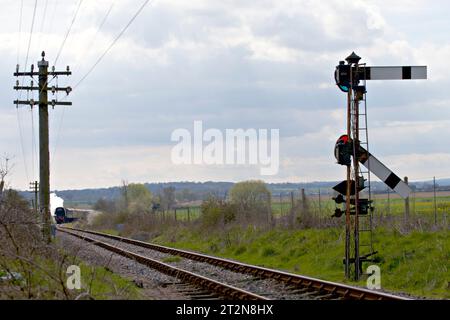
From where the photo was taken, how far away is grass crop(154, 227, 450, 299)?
15211mm

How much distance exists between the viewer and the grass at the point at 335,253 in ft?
49.9

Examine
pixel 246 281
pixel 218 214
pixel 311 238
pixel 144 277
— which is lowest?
pixel 144 277

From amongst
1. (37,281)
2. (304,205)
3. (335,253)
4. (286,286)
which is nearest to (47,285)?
(37,281)

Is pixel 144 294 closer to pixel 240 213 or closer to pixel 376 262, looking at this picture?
pixel 376 262

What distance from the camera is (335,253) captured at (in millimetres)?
19109

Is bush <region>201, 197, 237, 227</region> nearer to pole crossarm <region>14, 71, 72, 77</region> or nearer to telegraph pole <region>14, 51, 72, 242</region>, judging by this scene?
telegraph pole <region>14, 51, 72, 242</region>

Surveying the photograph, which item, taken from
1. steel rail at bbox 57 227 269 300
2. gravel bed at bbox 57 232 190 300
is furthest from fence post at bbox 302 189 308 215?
gravel bed at bbox 57 232 190 300

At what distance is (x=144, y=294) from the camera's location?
14.3 meters

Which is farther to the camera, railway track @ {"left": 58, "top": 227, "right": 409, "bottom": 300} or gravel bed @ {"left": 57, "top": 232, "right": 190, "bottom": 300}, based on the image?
gravel bed @ {"left": 57, "top": 232, "right": 190, "bottom": 300}

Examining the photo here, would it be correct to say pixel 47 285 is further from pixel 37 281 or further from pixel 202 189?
pixel 202 189

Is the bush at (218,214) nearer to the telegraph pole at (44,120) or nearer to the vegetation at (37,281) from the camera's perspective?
the telegraph pole at (44,120)

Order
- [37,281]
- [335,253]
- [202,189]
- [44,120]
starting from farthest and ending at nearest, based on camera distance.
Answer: [202,189], [44,120], [335,253], [37,281]

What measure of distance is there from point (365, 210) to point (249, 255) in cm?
758
